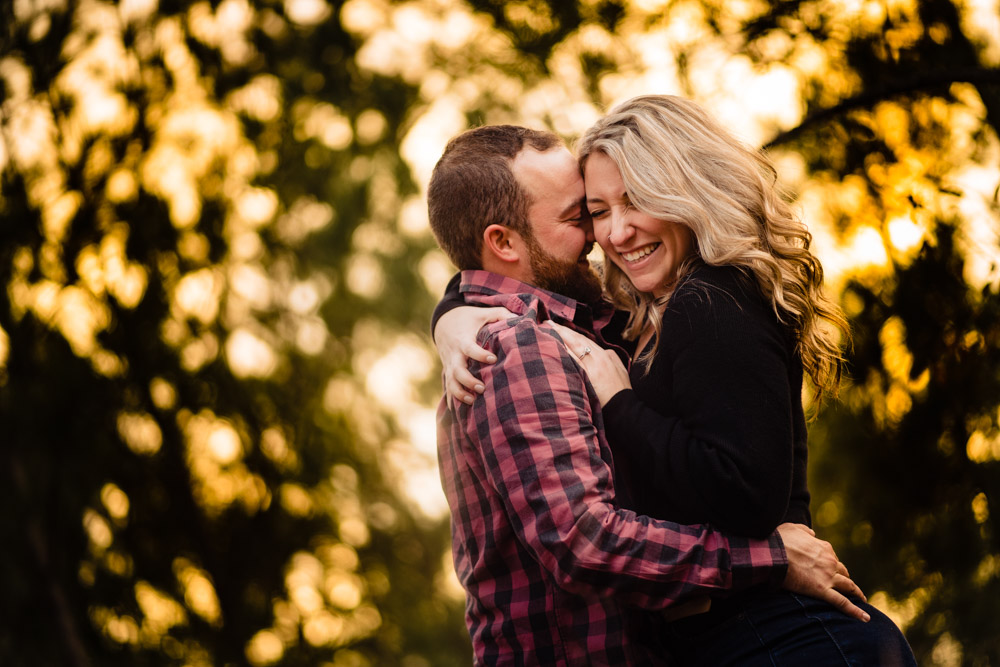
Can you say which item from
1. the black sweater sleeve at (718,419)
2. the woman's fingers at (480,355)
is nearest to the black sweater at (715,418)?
the black sweater sleeve at (718,419)

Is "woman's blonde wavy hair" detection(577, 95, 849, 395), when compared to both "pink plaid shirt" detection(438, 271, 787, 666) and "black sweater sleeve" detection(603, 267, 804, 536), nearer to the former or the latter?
"black sweater sleeve" detection(603, 267, 804, 536)

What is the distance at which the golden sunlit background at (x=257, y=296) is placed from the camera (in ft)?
11.8

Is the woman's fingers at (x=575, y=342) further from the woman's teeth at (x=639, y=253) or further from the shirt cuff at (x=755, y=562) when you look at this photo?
the shirt cuff at (x=755, y=562)

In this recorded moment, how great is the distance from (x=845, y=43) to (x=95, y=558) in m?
4.27

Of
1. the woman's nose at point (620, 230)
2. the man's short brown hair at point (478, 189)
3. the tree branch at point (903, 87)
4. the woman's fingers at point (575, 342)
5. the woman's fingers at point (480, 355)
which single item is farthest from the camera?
the tree branch at point (903, 87)

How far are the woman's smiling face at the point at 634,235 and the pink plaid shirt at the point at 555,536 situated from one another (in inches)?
11.4

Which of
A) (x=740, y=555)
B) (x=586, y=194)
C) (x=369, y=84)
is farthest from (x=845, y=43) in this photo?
(x=369, y=84)

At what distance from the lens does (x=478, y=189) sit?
6.68 ft

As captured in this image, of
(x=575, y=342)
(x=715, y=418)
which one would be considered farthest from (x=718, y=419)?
(x=575, y=342)

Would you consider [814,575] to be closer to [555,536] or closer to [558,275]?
[555,536]

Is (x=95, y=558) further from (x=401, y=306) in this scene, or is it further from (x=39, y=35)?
(x=39, y=35)

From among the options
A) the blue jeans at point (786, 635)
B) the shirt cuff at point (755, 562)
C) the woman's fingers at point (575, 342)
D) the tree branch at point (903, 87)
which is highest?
the tree branch at point (903, 87)

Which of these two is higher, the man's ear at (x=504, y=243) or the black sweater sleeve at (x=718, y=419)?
the man's ear at (x=504, y=243)

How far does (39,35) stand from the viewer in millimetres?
4395
